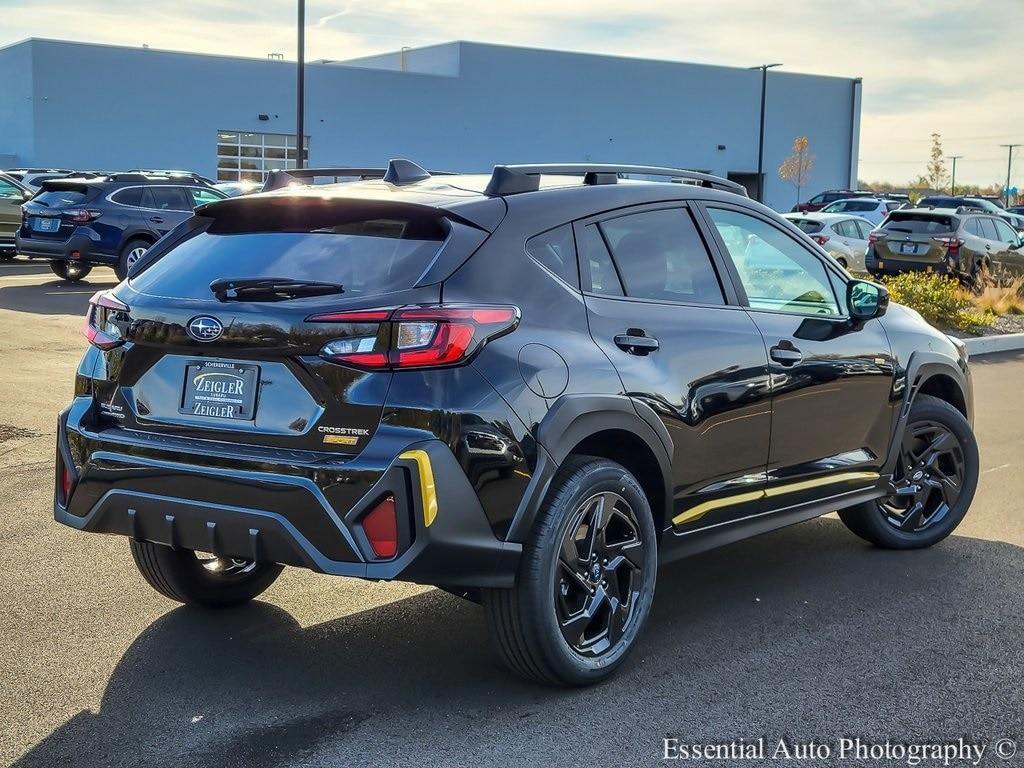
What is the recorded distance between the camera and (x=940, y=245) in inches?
875

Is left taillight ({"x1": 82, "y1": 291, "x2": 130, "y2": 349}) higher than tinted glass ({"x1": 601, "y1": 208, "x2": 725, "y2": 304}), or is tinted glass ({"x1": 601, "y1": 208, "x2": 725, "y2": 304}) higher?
tinted glass ({"x1": 601, "y1": 208, "x2": 725, "y2": 304})

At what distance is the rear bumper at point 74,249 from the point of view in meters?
20.0

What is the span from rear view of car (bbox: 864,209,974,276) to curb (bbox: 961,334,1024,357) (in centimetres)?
596

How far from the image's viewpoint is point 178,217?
20641 mm

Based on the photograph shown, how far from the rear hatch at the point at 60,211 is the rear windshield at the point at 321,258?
16.7m

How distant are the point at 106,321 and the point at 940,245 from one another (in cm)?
2003

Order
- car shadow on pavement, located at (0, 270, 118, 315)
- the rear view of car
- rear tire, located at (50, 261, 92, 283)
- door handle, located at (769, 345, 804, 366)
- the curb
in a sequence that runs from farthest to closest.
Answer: the rear view of car → rear tire, located at (50, 261, 92, 283) → car shadow on pavement, located at (0, 270, 118, 315) → the curb → door handle, located at (769, 345, 804, 366)

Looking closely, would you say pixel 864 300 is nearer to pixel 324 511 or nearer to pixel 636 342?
pixel 636 342

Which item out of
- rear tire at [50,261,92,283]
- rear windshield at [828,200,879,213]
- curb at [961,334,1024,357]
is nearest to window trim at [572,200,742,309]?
curb at [961,334,1024,357]

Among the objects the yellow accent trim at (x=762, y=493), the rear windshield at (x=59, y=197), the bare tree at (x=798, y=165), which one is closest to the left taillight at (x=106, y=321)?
the yellow accent trim at (x=762, y=493)

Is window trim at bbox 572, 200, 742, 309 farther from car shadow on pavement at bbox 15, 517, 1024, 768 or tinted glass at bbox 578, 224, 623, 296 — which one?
car shadow on pavement at bbox 15, 517, 1024, 768

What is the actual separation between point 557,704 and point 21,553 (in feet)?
9.81

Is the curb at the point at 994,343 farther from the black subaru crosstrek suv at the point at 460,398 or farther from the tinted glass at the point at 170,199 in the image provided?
the tinted glass at the point at 170,199

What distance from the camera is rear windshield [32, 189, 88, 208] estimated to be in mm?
20281
